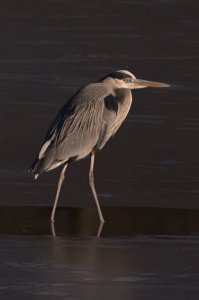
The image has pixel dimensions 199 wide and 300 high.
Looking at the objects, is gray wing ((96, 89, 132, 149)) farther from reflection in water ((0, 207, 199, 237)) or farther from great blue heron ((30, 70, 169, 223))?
reflection in water ((0, 207, 199, 237))

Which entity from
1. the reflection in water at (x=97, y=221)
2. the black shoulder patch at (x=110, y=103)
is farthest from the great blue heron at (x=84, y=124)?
the reflection in water at (x=97, y=221)

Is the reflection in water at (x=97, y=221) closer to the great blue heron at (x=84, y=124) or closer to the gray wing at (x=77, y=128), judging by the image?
the great blue heron at (x=84, y=124)

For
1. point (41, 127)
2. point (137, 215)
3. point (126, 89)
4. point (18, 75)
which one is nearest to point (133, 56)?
point (18, 75)

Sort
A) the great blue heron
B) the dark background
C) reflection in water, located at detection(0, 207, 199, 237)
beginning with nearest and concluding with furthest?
reflection in water, located at detection(0, 207, 199, 237) → the great blue heron → the dark background

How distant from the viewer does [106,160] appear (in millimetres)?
13242

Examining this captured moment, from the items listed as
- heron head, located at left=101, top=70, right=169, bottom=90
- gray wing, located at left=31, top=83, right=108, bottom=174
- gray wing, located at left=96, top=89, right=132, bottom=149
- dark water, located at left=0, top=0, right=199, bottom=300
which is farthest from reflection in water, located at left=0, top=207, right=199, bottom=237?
heron head, located at left=101, top=70, right=169, bottom=90

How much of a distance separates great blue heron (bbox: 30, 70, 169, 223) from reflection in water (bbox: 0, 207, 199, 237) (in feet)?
1.06

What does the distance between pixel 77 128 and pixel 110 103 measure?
17.6 inches

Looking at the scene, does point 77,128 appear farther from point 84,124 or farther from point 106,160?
point 106,160

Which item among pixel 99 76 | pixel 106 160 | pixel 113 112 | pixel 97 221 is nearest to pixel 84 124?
pixel 113 112

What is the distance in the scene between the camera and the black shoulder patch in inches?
463

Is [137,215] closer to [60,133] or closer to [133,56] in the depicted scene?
[60,133]

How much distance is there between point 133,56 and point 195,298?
35.2 feet

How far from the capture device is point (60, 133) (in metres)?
11.4
